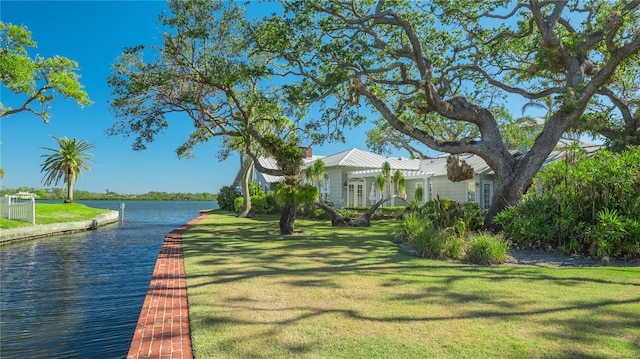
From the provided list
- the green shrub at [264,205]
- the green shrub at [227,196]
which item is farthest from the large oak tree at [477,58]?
the green shrub at [227,196]

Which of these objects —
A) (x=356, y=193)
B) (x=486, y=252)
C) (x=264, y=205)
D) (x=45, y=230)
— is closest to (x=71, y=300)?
(x=486, y=252)

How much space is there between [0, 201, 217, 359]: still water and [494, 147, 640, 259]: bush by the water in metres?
9.61

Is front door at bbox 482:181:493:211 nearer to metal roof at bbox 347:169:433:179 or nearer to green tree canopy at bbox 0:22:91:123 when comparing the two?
metal roof at bbox 347:169:433:179

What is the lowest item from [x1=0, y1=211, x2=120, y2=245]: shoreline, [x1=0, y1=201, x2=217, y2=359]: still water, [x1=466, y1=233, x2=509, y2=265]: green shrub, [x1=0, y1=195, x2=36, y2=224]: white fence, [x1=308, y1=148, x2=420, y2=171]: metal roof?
[x1=0, y1=201, x2=217, y2=359]: still water

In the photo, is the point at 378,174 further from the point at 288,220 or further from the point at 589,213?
the point at 589,213

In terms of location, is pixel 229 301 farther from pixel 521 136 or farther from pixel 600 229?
pixel 521 136

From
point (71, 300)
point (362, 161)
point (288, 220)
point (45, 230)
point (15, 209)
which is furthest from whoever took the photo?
point (362, 161)

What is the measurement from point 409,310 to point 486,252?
14.6ft

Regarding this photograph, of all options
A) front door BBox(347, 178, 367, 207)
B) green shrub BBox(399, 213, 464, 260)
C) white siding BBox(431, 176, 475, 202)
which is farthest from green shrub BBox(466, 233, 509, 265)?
front door BBox(347, 178, 367, 207)

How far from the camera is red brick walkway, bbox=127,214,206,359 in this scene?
4062mm

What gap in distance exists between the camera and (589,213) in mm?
10266

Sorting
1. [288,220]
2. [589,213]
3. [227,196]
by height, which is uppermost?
[227,196]

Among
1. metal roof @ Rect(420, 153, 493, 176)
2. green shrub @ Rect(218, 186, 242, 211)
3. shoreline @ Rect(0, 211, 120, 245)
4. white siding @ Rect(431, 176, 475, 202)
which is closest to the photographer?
shoreline @ Rect(0, 211, 120, 245)

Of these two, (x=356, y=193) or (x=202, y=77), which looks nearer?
(x=202, y=77)
